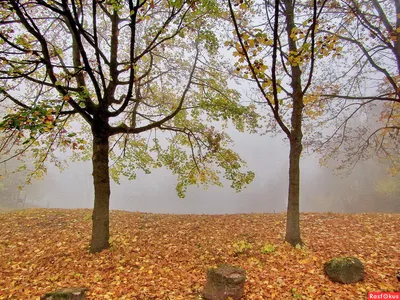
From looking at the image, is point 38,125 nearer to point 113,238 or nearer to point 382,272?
point 113,238

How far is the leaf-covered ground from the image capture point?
4383 millimetres

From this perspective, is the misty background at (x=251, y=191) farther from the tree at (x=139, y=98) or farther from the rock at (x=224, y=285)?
the rock at (x=224, y=285)

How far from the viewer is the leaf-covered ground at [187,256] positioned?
4383 millimetres

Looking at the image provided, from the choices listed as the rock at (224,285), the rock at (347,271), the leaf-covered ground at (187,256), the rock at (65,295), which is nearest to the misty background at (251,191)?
the leaf-covered ground at (187,256)

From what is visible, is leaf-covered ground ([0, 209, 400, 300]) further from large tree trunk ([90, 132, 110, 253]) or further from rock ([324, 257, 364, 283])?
large tree trunk ([90, 132, 110, 253])

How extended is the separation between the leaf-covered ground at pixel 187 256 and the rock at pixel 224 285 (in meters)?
0.28

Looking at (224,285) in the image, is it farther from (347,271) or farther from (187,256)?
(347,271)

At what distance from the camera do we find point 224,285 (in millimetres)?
4016

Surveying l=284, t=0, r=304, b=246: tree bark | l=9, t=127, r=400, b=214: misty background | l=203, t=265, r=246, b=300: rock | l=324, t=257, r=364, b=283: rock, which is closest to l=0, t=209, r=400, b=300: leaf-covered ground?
l=324, t=257, r=364, b=283: rock

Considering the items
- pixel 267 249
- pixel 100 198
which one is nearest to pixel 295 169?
pixel 267 249

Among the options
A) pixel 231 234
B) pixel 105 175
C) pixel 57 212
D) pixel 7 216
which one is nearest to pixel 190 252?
pixel 231 234

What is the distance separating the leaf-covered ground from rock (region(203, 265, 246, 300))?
0.28 metres

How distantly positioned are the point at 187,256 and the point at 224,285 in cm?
196

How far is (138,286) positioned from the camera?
4.55 m
